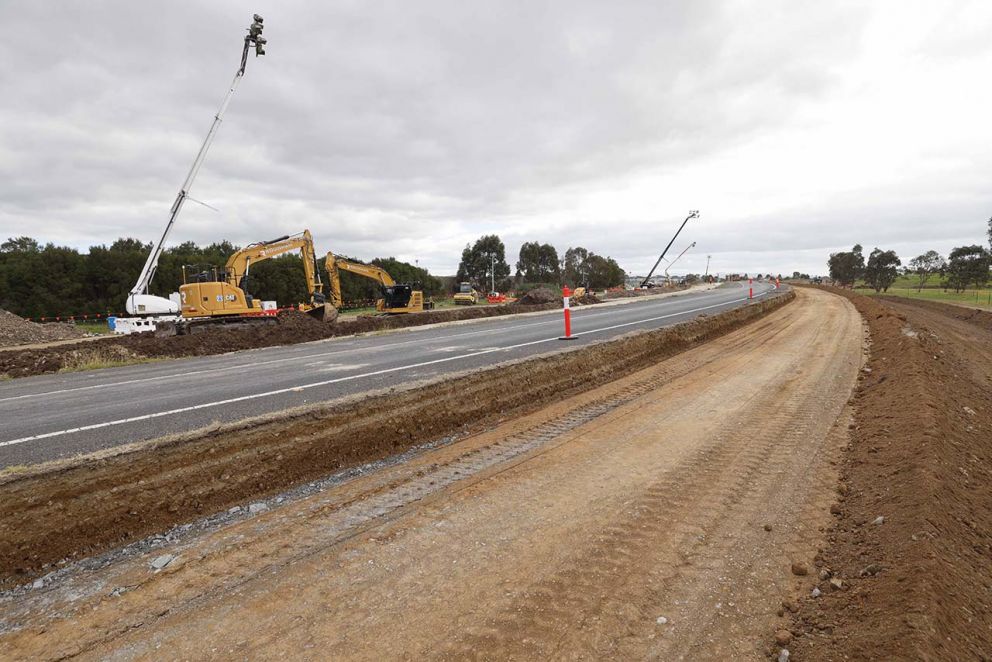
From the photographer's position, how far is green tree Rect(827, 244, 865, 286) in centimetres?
9250

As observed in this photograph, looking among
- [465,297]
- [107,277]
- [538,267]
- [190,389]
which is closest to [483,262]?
[538,267]

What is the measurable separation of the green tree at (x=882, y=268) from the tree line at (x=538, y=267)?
43.8m

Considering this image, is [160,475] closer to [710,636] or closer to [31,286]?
[710,636]

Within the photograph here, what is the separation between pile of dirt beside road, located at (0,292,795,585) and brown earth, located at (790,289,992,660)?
4.06 m

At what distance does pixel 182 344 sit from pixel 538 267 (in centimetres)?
8782

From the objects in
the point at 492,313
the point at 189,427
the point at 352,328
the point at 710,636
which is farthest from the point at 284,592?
the point at 492,313

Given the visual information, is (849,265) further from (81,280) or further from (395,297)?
(81,280)

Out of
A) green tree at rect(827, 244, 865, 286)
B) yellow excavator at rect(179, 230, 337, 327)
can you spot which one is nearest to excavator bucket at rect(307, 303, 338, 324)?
yellow excavator at rect(179, 230, 337, 327)

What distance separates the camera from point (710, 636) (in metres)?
2.51

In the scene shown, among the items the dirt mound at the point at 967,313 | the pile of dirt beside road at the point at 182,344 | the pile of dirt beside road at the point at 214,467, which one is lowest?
the dirt mound at the point at 967,313

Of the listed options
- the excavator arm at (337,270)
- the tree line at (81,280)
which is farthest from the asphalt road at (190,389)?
the tree line at (81,280)

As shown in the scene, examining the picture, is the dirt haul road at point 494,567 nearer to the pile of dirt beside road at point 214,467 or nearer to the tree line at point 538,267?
the pile of dirt beside road at point 214,467

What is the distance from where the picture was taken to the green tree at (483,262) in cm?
9181

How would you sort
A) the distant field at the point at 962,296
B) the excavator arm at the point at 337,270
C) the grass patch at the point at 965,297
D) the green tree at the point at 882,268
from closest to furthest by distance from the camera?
the excavator arm at the point at 337,270 → the grass patch at the point at 965,297 → the distant field at the point at 962,296 → the green tree at the point at 882,268
